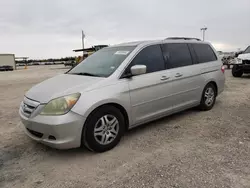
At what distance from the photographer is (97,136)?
3.34 metres

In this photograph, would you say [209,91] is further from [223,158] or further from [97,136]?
[97,136]

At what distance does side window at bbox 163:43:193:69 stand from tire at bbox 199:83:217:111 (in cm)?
81

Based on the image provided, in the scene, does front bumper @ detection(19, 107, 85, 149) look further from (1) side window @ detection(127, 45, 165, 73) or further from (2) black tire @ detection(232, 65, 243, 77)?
(2) black tire @ detection(232, 65, 243, 77)

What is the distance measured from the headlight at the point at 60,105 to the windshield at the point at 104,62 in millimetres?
767

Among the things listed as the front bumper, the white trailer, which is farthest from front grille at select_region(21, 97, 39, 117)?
the white trailer

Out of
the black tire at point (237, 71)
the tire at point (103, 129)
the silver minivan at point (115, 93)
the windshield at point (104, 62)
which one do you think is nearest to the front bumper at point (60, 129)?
the silver minivan at point (115, 93)

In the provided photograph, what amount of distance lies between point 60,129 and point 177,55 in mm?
2776

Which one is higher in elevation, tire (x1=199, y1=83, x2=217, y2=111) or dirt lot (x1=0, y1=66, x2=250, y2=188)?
tire (x1=199, y1=83, x2=217, y2=111)

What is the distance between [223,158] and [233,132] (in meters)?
1.10

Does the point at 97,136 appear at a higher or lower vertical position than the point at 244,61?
lower

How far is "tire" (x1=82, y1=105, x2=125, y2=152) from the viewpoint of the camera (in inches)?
128

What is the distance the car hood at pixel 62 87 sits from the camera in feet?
10.6

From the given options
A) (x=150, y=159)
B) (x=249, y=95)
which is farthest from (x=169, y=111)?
(x=249, y=95)

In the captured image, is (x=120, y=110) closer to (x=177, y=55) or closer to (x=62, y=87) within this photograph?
(x=62, y=87)
